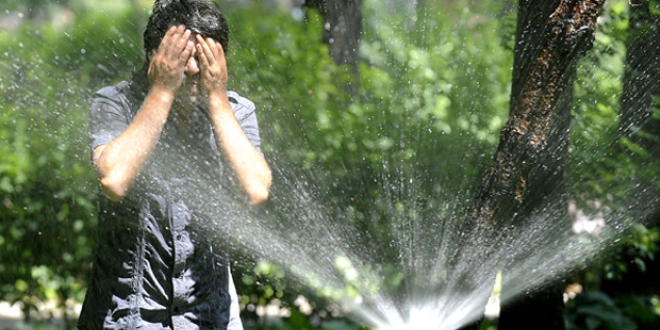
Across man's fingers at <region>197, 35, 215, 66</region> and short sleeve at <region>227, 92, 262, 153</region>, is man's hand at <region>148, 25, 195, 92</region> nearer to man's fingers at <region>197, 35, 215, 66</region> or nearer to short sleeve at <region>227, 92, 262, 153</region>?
man's fingers at <region>197, 35, 215, 66</region>

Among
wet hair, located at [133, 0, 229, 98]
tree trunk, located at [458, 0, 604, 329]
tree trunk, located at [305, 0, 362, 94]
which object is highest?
tree trunk, located at [305, 0, 362, 94]

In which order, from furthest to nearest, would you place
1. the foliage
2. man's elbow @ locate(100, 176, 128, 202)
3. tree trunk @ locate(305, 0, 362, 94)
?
tree trunk @ locate(305, 0, 362, 94) < the foliage < man's elbow @ locate(100, 176, 128, 202)

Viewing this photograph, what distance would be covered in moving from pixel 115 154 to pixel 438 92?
2.49m

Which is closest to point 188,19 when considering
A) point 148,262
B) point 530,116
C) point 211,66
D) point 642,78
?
point 211,66

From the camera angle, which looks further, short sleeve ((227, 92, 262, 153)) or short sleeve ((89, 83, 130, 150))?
short sleeve ((227, 92, 262, 153))

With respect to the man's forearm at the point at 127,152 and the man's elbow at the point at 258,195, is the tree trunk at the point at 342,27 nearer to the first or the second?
the man's elbow at the point at 258,195

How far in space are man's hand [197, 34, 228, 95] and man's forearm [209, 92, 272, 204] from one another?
2cm

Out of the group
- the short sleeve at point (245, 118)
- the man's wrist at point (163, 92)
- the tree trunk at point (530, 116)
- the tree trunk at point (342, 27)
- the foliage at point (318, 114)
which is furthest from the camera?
the tree trunk at point (342, 27)

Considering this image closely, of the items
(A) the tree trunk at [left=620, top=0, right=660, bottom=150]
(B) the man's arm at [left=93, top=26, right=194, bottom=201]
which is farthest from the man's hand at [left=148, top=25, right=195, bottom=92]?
(A) the tree trunk at [left=620, top=0, right=660, bottom=150]

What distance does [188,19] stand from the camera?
2164 mm

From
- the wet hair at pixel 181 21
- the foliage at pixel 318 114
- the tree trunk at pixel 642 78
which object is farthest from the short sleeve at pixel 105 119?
the tree trunk at pixel 642 78

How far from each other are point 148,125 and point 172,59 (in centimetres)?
20

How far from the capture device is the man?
2.07m

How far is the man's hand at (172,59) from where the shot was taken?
212 cm
